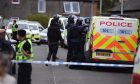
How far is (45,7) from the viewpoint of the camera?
71.8m

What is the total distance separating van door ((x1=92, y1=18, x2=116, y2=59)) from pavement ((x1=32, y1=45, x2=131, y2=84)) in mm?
682

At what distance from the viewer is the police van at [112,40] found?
18688mm

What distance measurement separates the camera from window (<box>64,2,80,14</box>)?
7195 centimetres

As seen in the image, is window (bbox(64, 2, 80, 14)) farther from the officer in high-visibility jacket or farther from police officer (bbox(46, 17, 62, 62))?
the officer in high-visibility jacket

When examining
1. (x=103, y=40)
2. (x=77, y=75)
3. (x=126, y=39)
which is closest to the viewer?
(x=77, y=75)

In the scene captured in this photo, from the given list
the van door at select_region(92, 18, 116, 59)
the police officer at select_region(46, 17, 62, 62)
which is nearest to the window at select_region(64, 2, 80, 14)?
the police officer at select_region(46, 17, 62, 62)

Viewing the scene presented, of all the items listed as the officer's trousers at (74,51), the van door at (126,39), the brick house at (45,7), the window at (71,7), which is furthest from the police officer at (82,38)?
the window at (71,7)

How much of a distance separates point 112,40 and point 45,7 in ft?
175

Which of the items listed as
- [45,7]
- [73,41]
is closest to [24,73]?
[73,41]

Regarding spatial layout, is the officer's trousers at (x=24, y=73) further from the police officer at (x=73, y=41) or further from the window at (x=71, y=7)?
the window at (x=71, y=7)

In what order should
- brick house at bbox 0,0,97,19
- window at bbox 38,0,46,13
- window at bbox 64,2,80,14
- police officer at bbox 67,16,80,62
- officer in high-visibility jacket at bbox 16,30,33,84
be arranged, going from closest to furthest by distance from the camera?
officer in high-visibility jacket at bbox 16,30,33,84
police officer at bbox 67,16,80,62
brick house at bbox 0,0,97,19
window at bbox 38,0,46,13
window at bbox 64,2,80,14

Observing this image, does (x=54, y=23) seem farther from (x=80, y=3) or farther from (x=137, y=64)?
(x=80, y=3)

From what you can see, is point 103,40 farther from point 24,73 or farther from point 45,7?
point 45,7

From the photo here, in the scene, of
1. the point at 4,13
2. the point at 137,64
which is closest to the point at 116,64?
the point at 137,64
